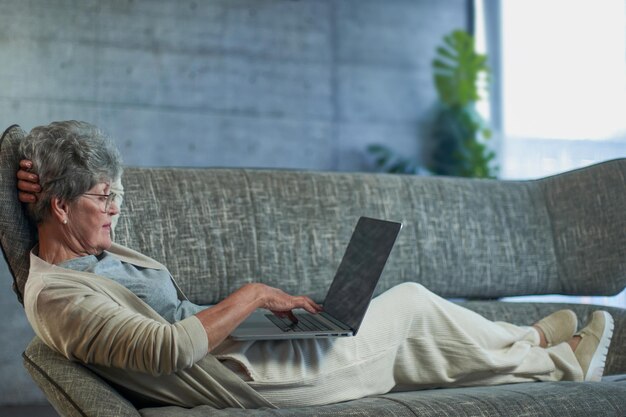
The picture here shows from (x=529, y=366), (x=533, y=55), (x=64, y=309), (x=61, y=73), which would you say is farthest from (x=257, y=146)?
(x=64, y=309)

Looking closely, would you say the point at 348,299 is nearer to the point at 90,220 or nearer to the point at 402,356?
the point at 402,356

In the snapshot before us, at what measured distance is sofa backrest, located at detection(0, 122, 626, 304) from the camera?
2506 mm

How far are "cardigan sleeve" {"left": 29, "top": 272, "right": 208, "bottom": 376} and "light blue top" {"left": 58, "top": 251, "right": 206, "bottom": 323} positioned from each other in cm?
20

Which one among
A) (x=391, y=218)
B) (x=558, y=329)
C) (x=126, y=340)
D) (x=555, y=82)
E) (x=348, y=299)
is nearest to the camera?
(x=126, y=340)

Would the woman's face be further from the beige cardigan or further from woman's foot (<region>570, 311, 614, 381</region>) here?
woman's foot (<region>570, 311, 614, 381</region>)

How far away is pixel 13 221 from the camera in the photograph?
2.00 m

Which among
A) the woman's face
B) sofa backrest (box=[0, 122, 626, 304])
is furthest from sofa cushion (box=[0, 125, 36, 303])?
sofa backrest (box=[0, 122, 626, 304])

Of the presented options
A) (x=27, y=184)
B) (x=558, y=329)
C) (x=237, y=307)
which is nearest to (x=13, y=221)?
(x=27, y=184)

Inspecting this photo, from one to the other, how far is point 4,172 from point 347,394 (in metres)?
0.99

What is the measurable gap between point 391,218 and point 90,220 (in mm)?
1155

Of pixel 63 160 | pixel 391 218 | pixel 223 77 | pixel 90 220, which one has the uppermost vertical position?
pixel 223 77

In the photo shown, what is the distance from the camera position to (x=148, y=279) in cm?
209

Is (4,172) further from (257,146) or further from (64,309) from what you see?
(257,146)

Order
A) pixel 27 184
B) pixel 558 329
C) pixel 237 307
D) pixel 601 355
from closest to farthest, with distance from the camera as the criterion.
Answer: pixel 237 307
pixel 27 184
pixel 601 355
pixel 558 329
